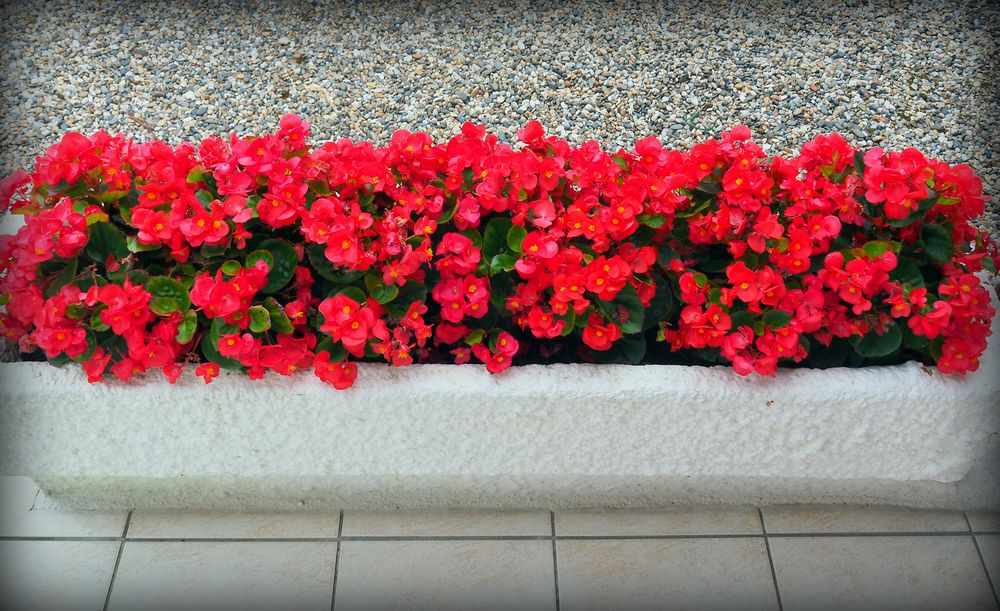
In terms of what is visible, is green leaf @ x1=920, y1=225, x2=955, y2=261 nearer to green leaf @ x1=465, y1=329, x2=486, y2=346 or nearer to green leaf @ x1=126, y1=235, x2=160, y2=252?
green leaf @ x1=465, y1=329, x2=486, y2=346

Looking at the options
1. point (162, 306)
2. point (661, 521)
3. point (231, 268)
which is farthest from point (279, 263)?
point (661, 521)

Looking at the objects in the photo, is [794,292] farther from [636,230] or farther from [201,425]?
[201,425]

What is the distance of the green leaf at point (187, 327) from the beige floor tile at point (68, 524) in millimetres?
493

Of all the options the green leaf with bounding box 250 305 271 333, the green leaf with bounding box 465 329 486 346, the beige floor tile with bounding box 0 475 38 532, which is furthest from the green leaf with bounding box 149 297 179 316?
the beige floor tile with bounding box 0 475 38 532

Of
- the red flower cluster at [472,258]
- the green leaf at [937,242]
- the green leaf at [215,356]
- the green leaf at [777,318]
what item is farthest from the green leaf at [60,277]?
the green leaf at [937,242]

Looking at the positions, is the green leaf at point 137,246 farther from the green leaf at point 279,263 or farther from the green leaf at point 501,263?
the green leaf at point 501,263

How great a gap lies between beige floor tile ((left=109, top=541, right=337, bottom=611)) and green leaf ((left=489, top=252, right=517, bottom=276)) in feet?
1.96

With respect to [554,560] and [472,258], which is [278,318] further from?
[554,560]

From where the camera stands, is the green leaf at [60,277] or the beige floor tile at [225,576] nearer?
the green leaf at [60,277]

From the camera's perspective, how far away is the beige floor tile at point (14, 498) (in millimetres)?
1493

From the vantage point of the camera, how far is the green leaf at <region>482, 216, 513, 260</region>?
1.27 metres

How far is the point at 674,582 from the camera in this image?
1.42 meters

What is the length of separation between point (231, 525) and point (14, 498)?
416 mm

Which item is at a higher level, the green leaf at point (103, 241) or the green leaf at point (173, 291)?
the green leaf at point (103, 241)
